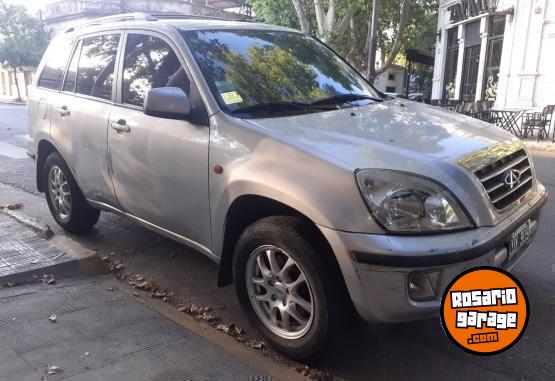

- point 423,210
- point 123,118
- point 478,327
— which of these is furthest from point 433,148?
point 123,118

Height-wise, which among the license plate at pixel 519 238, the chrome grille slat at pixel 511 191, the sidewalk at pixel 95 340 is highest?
the chrome grille slat at pixel 511 191

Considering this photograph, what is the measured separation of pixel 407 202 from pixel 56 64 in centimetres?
392

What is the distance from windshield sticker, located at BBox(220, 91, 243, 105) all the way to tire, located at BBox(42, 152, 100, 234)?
2123mm

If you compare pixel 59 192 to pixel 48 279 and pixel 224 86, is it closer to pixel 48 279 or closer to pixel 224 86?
pixel 48 279

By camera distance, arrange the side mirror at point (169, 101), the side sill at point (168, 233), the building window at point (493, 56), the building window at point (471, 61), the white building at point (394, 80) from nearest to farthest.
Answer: the side mirror at point (169, 101) → the side sill at point (168, 233) → the building window at point (493, 56) → the building window at point (471, 61) → the white building at point (394, 80)

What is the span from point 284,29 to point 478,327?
2858 mm

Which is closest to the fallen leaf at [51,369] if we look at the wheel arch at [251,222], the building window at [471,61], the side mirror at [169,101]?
the wheel arch at [251,222]

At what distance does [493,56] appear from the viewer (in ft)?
55.2

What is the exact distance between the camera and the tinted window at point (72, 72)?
4590 mm

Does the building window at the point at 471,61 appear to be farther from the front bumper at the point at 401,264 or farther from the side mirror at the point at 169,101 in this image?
the front bumper at the point at 401,264

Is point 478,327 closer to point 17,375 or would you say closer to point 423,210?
point 423,210

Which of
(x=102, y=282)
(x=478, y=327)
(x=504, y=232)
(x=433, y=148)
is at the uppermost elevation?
(x=433, y=148)

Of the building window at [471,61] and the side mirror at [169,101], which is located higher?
the building window at [471,61]

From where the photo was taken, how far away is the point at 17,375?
264cm
